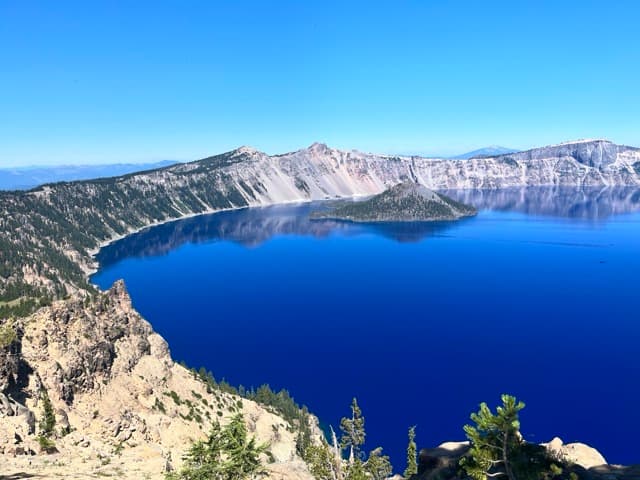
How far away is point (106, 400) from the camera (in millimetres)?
71438

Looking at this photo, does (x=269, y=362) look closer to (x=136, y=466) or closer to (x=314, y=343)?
(x=314, y=343)

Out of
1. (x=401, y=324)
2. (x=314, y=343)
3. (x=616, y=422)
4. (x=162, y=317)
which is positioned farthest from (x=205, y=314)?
(x=616, y=422)

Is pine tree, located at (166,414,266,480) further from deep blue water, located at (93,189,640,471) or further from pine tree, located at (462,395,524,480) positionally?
deep blue water, located at (93,189,640,471)

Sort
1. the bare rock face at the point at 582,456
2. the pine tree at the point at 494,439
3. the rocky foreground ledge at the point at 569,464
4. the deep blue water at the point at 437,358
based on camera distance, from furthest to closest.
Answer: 1. the deep blue water at the point at 437,358
2. the bare rock face at the point at 582,456
3. the rocky foreground ledge at the point at 569,464
4. the pine tree at the point at 494,439

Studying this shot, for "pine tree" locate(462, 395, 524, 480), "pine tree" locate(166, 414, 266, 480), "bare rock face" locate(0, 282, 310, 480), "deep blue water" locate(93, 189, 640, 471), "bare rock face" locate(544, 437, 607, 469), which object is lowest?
"deep blue water" locate(93, 189, 640, 471)

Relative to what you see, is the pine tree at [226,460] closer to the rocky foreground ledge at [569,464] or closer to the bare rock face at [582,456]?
the rocky foreground ledge at [569,464]

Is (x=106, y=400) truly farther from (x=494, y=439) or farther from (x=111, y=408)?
(x=494, y=439)

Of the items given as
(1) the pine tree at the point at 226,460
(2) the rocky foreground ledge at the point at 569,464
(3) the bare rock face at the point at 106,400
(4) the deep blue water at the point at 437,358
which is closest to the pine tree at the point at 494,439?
(2) the rocky foreground ledge at the point at 569,464

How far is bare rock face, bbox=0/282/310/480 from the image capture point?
4747 cm

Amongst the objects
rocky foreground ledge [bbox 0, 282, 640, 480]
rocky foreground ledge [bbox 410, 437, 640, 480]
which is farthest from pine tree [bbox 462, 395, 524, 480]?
rocky foreground ledge [bbox 0, 282, 640, 480]

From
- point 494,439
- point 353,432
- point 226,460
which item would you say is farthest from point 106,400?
point 494,439

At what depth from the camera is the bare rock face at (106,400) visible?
47.5 m

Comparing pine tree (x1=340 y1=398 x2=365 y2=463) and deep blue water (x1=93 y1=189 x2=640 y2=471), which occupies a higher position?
pine tree (x1=340 y1=398 x2=365 y2=463)

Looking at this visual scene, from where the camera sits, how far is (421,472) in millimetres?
46281
